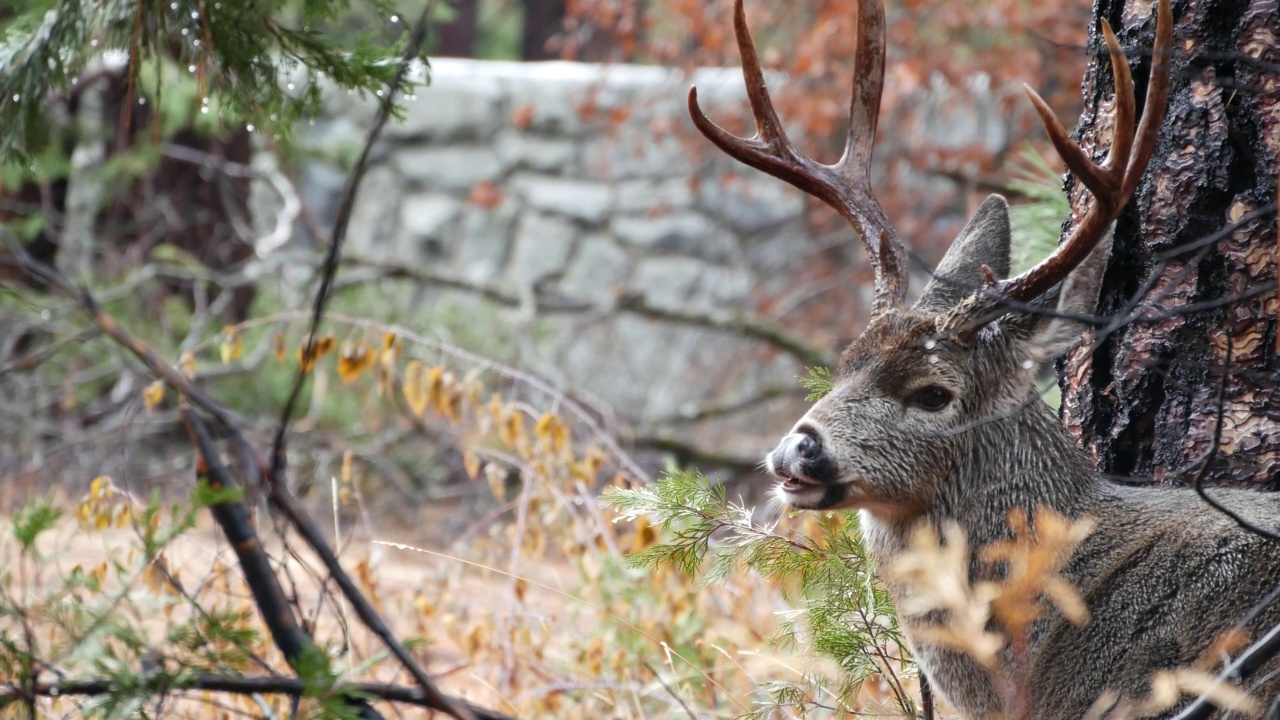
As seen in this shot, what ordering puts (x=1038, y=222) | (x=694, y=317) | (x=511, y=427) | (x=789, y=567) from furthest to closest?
(x=694, y=317)
(x=511, y=427)
(x=1038, y=222)
(x=789, y=567)

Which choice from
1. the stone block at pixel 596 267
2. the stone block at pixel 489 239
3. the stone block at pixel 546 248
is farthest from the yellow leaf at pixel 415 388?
the stone block at pixel 489 239

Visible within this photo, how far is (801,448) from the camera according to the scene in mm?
2617

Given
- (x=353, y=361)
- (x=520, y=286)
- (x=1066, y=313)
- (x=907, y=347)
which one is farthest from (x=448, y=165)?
(x=1066, y=313)

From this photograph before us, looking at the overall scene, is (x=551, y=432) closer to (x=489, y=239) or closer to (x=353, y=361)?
(x=353, y=361)

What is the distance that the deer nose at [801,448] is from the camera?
261 cm

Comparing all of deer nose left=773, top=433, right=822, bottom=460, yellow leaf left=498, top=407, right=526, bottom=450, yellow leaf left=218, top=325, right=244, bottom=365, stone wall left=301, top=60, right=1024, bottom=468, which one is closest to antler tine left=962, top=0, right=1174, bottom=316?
deer nose left=773, top=433, right=822, bottom=460

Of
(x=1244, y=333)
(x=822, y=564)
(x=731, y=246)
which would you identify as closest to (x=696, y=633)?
(x=822, y=564)

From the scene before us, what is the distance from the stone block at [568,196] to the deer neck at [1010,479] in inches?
423

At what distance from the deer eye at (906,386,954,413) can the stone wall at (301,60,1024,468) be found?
26.8ft

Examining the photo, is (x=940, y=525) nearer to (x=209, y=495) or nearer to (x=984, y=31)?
(x=209, y=495)

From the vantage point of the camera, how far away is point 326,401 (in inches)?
360

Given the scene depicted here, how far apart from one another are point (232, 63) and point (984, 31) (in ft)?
24.8

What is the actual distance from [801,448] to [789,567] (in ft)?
1.58

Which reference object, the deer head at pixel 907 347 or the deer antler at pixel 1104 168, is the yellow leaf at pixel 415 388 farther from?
the deer antler at pixel 1104 168
